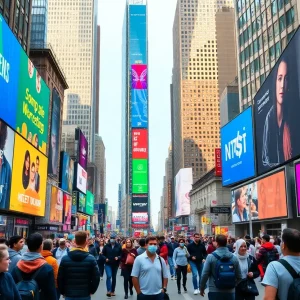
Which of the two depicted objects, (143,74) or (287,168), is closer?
(287,168)

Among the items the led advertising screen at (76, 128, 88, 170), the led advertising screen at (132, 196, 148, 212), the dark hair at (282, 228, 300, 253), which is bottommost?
the dark hair at (282, 228, 300, 253)

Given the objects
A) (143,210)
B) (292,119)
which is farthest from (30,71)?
(143,210)

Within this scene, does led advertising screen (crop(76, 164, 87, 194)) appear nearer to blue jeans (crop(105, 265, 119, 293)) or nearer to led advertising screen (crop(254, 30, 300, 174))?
led advertising screen (crop(254, 30, 300, 174))

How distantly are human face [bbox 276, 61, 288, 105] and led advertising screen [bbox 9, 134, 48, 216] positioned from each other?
22.1 metres

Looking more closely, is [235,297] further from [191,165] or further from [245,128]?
[191,165]

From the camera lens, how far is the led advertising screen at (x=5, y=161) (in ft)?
94.2

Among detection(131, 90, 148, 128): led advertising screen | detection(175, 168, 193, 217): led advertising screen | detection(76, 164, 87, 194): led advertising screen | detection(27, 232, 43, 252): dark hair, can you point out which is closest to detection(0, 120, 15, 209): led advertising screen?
detection(27, 232, 43, 252): dark hair

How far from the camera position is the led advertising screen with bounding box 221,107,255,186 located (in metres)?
43.8

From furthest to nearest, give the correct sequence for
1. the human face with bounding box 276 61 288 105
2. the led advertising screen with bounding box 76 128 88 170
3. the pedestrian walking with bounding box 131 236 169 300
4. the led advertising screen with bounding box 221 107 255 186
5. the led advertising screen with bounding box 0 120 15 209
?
the led advertising screen with bounding box 76 128 88 170 → the led advertising screen with bounding box 221 107 255 186 → the human face with bounding box 276 61 288 105 → the led advertising screen with bounding box 0 120 15 209 → the pedestrian walking with bounding box 131 236 169 300

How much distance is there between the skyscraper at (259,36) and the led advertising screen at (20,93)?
35.5m

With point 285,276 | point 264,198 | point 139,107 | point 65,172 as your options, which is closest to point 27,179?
point 264,198

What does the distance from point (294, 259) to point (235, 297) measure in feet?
12.4

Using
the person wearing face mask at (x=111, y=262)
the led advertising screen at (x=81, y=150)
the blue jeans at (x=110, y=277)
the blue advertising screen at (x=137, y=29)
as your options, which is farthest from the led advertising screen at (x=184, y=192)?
the blue jeans at (x=110, y=277)

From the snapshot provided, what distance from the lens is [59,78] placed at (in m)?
79.5
